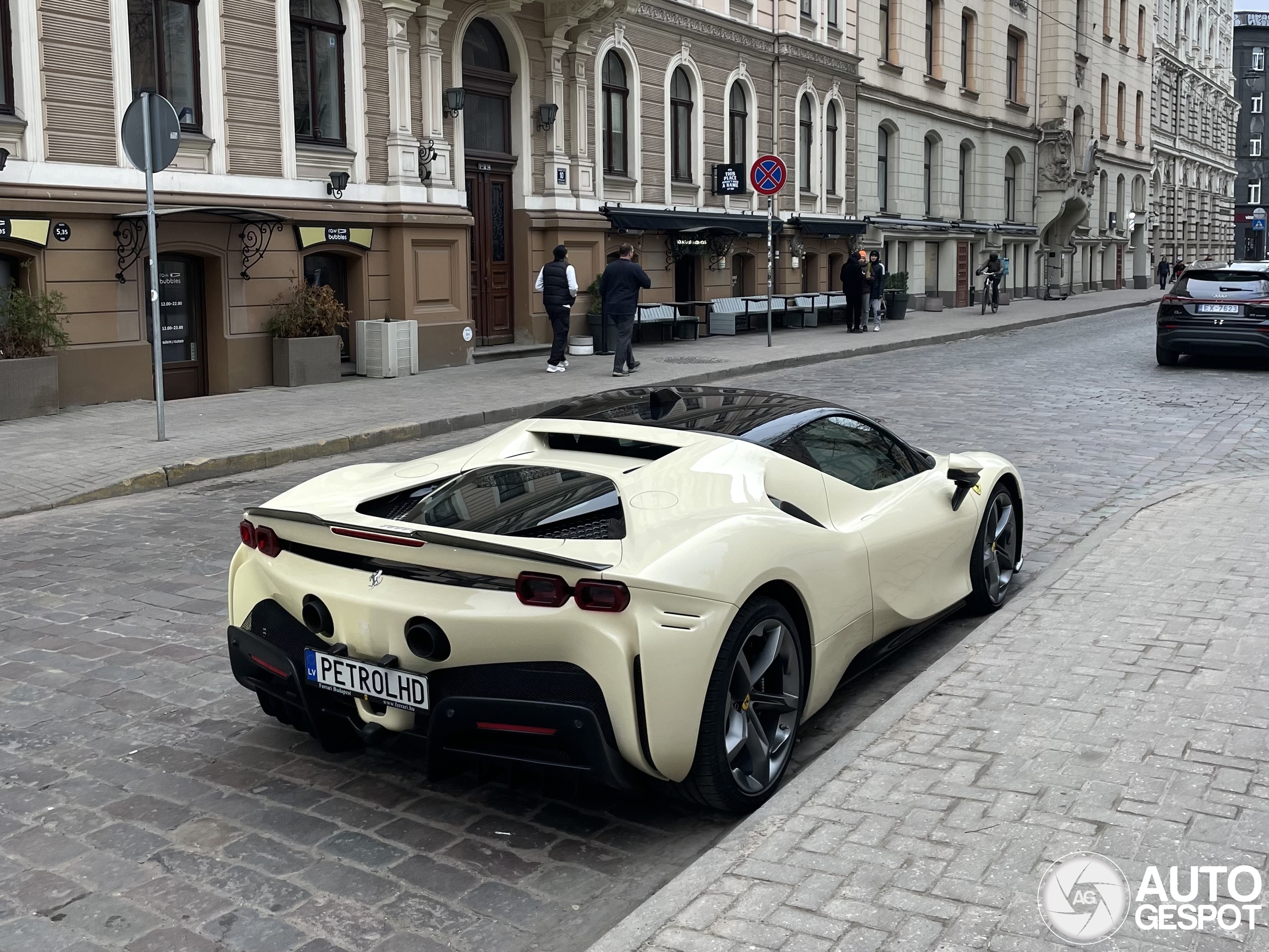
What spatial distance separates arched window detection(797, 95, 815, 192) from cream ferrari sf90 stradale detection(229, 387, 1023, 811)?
2691 centimetres

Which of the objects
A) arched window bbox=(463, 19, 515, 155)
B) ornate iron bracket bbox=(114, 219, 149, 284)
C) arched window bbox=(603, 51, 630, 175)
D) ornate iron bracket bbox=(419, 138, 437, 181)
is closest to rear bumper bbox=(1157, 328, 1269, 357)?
arched window bbox=(603, 51, 630, 175)

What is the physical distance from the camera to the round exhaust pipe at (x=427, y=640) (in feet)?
13.4

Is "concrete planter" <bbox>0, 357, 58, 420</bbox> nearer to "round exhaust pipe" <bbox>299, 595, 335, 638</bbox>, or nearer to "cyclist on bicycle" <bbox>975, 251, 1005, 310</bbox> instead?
"round exhaust pipe" <bbox>299, 595, 335, 638</bbox>

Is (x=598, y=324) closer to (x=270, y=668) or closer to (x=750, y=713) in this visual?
(x=270, y=668)

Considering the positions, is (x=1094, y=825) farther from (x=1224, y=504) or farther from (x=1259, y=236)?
(x=1259, y=236)

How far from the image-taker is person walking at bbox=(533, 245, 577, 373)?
62.6ft

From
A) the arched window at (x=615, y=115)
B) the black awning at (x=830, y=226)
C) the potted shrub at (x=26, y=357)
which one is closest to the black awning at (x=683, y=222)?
the arched window at (x=615, y=115)

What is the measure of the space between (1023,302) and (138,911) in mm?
43833

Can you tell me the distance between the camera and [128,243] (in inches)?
602

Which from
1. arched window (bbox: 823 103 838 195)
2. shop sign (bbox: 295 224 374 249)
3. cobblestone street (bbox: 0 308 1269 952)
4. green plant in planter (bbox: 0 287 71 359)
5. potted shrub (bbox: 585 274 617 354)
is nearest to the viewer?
cobblestone street (bbox: 0 308 1269 952)

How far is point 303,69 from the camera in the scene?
17766 millimetres

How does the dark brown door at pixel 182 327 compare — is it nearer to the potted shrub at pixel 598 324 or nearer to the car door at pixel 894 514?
the potted shrub at pixel 598 324

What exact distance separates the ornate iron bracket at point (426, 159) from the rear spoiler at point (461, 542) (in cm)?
1570

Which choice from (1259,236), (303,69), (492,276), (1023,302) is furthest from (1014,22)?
(1259,236)
